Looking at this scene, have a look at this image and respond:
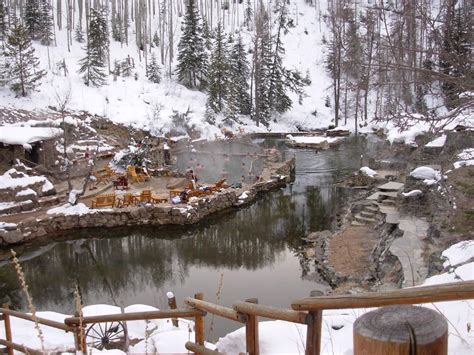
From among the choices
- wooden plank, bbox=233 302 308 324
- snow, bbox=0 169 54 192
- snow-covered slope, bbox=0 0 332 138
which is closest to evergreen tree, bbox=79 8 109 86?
snow-covered slope, bbox=0 0 332 138

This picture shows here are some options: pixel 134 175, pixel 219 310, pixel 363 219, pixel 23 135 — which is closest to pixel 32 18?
pixel 23 135

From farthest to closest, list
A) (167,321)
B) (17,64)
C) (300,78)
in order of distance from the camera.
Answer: (300,78) < (17,64) < (167,321)

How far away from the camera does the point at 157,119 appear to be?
3095 cm

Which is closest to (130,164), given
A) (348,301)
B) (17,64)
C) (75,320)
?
(17,64)

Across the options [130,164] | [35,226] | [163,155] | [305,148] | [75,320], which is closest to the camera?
[75,320]

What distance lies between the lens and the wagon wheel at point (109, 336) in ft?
19.9

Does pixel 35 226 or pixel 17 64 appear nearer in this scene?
pixel 35 226

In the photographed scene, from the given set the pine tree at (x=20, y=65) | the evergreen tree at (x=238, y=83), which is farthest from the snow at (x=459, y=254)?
the evergreen tree at (x=238, y=83)

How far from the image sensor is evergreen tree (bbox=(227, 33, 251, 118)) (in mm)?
37625

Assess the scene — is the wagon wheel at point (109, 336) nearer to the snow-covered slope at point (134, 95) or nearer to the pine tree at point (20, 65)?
the snow-covered slope at point (134, 95)

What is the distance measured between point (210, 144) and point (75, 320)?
2634 centimetres

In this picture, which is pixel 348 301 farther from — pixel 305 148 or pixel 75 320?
pixel 305 148

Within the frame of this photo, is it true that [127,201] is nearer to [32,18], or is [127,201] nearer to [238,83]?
[238,83]

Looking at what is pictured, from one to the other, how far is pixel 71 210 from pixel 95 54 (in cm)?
2314
